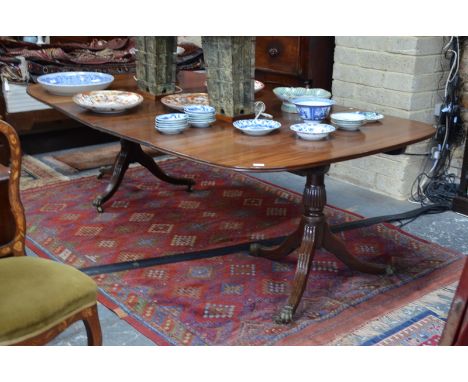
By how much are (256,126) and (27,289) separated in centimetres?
106

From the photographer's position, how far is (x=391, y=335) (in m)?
2.07

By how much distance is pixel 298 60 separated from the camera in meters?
3.84

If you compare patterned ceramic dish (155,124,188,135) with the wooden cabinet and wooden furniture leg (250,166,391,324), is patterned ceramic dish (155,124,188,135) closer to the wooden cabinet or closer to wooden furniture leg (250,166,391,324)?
wooden furniture leg (250,166,391,324)

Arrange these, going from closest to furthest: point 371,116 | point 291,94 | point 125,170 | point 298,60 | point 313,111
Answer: point 313,111
point 371,116
point 291,94
point 125,170
point 298,60

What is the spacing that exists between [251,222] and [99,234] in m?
0.74

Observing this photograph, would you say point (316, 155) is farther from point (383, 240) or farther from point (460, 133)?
point (460, 133)

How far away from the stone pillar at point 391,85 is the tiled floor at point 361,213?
0.37 ft

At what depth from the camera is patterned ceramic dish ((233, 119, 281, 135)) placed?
86.9 inches

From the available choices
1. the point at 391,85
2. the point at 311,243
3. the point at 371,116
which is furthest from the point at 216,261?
the point at 391,85

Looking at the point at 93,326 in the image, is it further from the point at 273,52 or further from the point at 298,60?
the point at 273,52

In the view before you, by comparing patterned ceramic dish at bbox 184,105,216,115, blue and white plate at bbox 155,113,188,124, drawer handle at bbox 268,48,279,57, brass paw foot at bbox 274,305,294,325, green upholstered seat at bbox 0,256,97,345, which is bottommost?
brass paw foot at bbox 274,305,294,325

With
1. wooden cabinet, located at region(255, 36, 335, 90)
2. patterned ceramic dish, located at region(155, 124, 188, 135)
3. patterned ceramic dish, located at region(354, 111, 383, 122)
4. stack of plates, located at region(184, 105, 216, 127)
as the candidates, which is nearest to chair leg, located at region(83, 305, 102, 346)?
patterned ceramic dish, located at region(155, 124, 188, 135)

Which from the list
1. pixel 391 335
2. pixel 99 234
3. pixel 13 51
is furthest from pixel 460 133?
pixel 13 51

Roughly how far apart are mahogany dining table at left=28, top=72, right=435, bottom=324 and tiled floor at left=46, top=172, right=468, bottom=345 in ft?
1.71
